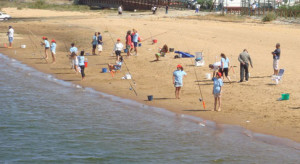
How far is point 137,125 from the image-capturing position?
19328mm

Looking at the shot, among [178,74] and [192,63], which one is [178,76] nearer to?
[178,74]

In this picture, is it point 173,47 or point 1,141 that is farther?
point 173,47

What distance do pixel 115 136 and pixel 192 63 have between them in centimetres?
1268

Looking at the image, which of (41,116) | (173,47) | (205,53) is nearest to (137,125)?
(41,116)

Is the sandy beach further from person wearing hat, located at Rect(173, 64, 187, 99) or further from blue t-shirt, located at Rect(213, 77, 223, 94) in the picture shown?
blue t-shirt, located at Rect(213, 77, 223, 94)

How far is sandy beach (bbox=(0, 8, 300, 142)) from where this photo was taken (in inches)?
781

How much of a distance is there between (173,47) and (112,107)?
49.0ft

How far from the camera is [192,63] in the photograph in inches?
1179

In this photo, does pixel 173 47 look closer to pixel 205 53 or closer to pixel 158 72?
pixel 205 53

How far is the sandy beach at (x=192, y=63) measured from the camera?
65.1 feet

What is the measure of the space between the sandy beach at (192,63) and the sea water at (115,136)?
1.05 m

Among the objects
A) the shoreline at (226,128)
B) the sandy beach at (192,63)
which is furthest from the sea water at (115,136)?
the sandy beach at (192,63)

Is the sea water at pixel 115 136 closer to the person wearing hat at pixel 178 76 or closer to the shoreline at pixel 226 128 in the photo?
the shoreline at pixel 226 128

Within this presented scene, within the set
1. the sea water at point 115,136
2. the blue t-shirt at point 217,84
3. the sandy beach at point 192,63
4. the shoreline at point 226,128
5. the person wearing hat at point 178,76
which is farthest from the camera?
the person wearing hat at point 178,76
